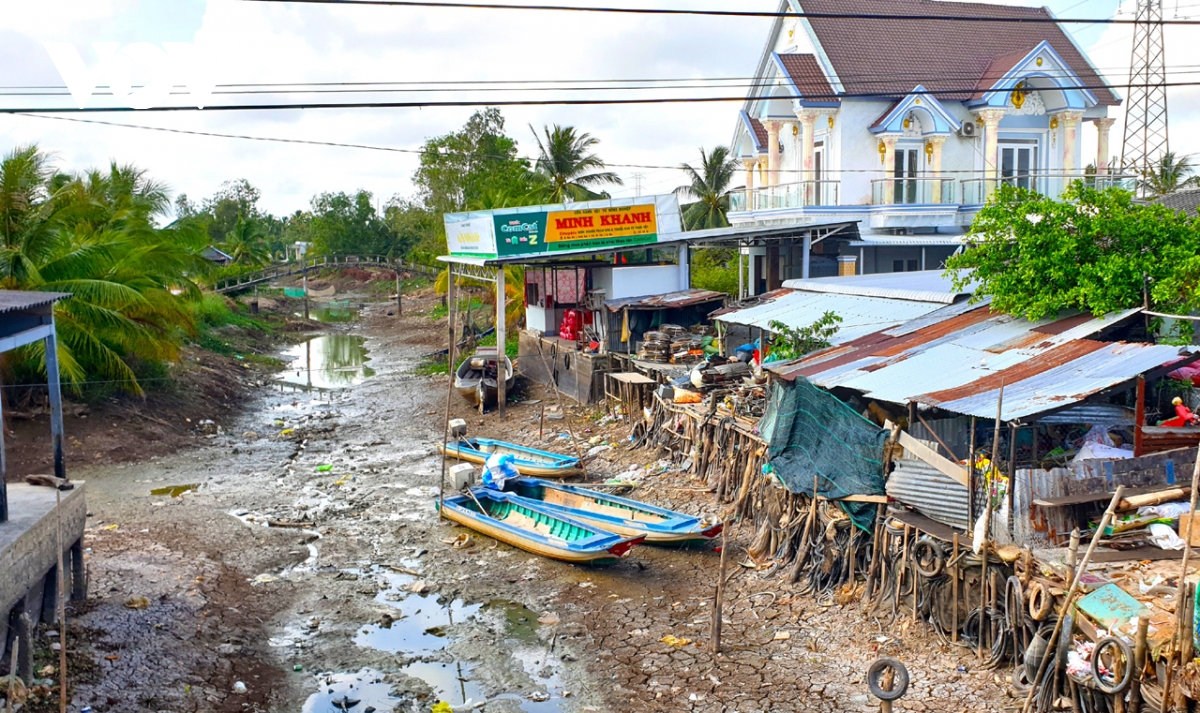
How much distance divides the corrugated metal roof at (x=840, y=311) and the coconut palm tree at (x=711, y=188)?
61.9 feet

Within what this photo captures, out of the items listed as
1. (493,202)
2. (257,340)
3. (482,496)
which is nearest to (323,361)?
(257,340)

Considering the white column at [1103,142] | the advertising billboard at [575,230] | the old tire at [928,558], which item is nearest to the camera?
the old tire at [928,558]

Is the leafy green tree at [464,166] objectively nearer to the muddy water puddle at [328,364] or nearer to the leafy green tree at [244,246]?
the muddy water puddle at [328,364]

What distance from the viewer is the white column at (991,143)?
23.8m

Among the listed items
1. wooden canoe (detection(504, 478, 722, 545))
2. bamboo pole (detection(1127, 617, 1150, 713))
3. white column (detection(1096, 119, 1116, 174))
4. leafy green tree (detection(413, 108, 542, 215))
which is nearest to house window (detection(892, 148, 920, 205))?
white column (detection(1096, 119, 1116, 174))

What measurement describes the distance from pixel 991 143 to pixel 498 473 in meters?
15.8

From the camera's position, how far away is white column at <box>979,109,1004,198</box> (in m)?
23.8

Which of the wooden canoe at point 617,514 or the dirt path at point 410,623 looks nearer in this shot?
the dirt path at point 410,623

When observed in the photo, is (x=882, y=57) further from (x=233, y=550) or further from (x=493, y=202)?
(x=233, y=550)

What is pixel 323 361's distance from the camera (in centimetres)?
3850

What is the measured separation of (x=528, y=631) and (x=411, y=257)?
5136 cm

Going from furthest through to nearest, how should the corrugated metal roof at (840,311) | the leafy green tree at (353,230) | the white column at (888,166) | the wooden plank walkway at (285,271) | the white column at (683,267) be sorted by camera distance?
1. the leafy green tree at (353,230)
2. the wooden plank walkway at (285,271)
3. the white column at (683,267)
4. the white column at (888,166)
5. the corrugated metal roof at (840,311)

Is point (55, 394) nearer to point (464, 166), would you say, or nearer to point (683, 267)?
point (683, 267)

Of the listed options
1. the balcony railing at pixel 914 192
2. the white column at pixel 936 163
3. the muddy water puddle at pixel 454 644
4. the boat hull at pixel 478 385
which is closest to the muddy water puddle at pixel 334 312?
the boat hull at pixel 478 385
